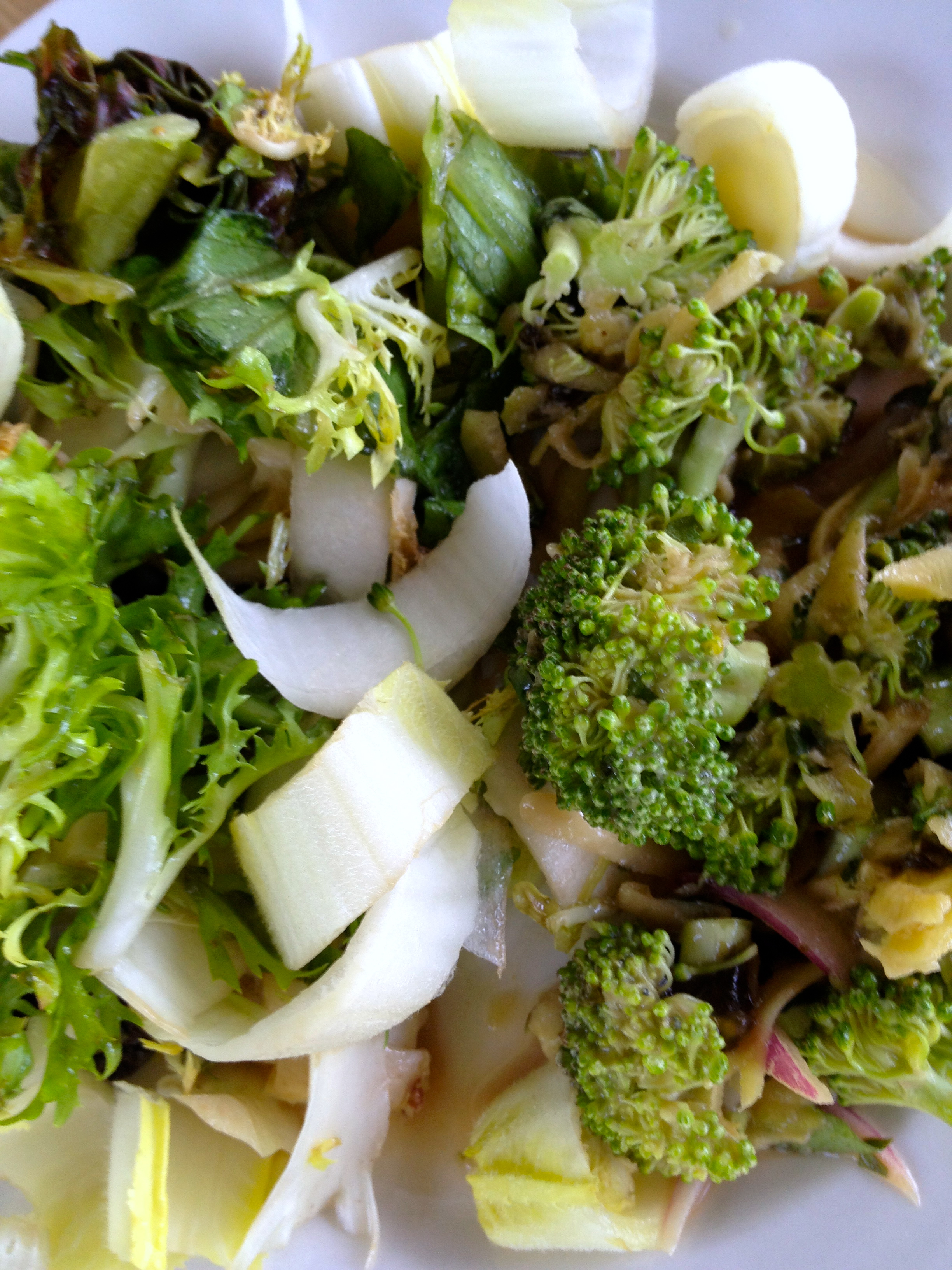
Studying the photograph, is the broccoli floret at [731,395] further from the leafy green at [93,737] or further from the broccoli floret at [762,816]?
the leafy green at [93,737]

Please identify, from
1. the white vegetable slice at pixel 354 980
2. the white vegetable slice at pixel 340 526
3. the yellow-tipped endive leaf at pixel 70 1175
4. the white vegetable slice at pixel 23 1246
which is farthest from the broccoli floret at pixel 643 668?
the white vegetable slice at pixel 23 1246

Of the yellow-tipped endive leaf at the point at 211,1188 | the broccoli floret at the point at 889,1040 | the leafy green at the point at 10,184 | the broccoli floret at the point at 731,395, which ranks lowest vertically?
the yellow-tipped endive leaf at the point at 211,1188

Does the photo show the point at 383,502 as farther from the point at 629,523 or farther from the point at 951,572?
the point at 951,572

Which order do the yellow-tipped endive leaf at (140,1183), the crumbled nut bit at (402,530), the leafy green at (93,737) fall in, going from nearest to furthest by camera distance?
1. the leafy green at (93,737)
2. the yellow-tipped endive leaf at (140,1183)
3. the crumbled nut bit at (402,530)

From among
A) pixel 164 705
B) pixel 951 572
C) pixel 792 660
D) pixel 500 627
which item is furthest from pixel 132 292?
pixel 951 572

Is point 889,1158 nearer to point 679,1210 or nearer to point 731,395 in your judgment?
point 679,1210

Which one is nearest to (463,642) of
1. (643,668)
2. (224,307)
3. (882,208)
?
(643,668)

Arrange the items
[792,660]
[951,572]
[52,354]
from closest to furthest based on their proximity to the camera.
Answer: [951,572] → [792,660] → [52,354]
